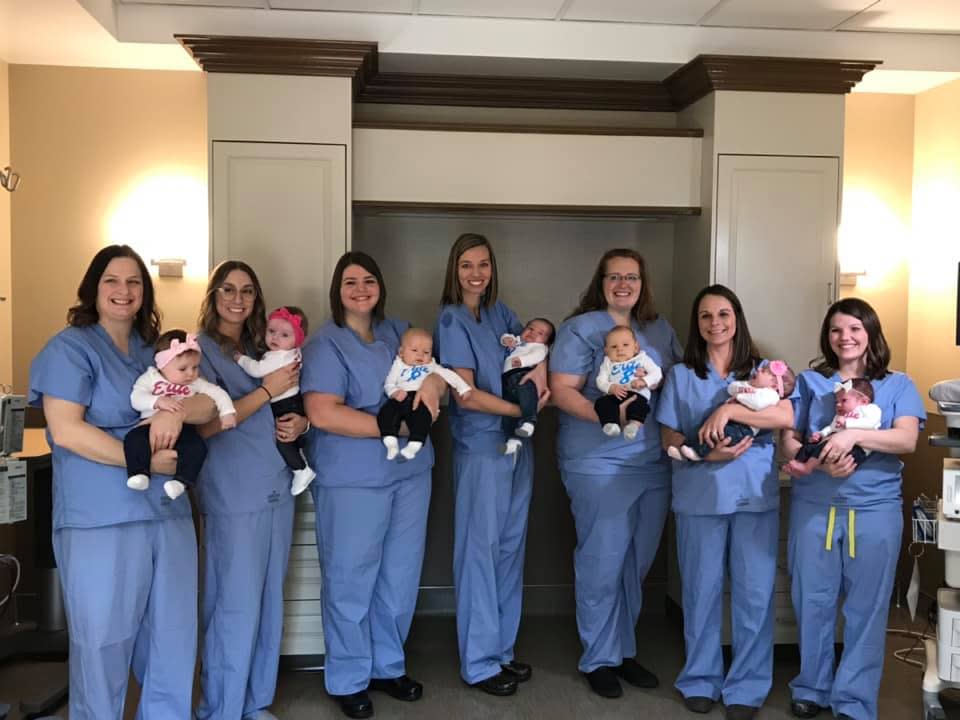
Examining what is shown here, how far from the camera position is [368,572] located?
111 inches

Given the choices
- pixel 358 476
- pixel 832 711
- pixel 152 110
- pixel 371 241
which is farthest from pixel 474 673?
pixel 152 110

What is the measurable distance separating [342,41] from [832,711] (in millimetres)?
2778

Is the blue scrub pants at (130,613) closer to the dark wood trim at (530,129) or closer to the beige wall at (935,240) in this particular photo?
the dark wood trim at (530,129)

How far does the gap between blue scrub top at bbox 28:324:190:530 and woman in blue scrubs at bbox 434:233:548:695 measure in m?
1.03

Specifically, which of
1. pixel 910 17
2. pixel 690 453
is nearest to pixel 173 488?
pixel 690 453

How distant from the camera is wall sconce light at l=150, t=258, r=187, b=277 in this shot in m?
A: 3.85

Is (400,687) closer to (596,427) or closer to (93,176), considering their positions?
(596,427)

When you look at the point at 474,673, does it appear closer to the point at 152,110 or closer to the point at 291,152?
the point at 291,152

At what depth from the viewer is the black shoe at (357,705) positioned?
2768 mm

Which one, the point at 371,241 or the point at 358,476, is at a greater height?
the point at 371,241

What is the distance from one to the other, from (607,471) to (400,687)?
0.97m

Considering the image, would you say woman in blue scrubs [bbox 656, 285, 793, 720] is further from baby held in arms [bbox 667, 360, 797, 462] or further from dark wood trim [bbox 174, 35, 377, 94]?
dark wood trim [bbox 174, 35, 377, 94]

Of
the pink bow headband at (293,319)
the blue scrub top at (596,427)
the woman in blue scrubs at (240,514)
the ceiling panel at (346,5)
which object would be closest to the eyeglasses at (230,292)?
the woman in blue scrubs at (240,514)

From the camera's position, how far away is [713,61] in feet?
11.2
